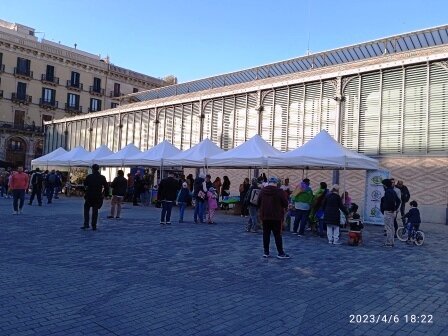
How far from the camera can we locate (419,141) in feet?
60.5

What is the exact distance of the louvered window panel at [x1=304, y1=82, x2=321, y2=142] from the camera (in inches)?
866

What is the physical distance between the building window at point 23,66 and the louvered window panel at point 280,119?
39448 millimetres

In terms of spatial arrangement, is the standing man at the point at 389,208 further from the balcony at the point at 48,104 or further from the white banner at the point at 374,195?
the balcony at the point at 48,104

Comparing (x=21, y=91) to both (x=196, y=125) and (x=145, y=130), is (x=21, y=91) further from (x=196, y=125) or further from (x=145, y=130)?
(x=196, y=125)

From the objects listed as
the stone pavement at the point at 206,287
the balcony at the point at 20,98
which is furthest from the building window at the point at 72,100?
the stone pavement at the point at 206,287

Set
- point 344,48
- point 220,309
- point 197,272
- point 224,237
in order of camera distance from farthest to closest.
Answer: point 344,48, point 224,237, point 197,272, point 220,309

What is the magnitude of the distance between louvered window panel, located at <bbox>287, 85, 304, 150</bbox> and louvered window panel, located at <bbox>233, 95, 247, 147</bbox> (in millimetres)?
3362

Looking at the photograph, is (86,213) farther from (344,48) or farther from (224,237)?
(344,48)

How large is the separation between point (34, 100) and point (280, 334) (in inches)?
2201

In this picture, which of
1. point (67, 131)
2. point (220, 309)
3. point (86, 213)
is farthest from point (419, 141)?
point (67, 131)

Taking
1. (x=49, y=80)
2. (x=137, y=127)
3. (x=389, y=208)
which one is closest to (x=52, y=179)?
(x=137, y=127)

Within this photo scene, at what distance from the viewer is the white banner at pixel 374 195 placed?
15.8m

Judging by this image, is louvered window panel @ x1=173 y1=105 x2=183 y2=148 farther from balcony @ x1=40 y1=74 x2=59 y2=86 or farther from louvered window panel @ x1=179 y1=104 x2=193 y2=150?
balcony @ x1=40 y1=74 x2=59 y2=86

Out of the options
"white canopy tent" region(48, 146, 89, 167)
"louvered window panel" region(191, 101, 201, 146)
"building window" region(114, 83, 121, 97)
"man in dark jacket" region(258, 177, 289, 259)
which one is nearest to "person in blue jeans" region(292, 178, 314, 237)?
"man in dark jacket" region(258, 177, 289, 259)
